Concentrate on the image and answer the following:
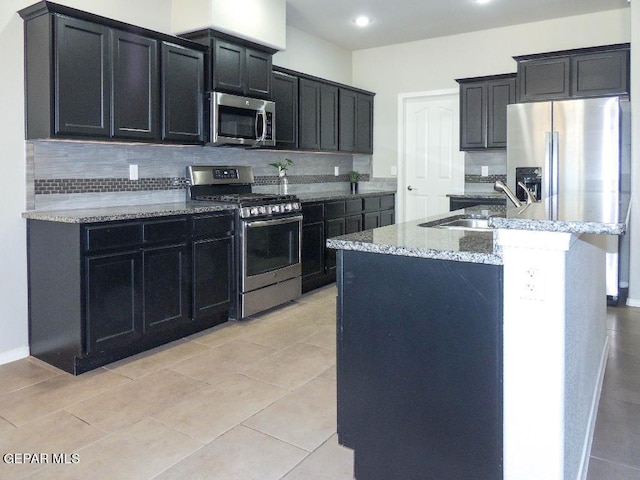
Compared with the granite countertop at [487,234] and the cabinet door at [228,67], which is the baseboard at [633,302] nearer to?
the granite countertop at [487,234]

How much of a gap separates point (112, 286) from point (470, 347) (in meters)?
2.26

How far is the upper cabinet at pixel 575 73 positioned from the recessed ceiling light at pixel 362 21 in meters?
1.54

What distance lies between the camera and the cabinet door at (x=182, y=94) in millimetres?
3812

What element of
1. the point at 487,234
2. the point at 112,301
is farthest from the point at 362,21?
the point at 487,234

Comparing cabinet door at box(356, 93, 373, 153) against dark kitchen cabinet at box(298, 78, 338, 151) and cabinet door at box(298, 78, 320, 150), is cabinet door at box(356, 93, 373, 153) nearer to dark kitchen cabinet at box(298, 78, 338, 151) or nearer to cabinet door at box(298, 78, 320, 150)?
dark kitchen cabinet at box(298, 78, 338, 151)

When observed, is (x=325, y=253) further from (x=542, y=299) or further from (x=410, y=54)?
(x=542, y=299)

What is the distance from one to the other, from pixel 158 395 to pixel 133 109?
6.26 ft

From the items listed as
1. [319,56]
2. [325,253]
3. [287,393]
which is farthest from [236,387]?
[319,56]

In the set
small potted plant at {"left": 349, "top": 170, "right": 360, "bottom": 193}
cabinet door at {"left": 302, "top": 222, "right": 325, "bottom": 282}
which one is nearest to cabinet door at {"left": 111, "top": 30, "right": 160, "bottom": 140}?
cabinet door at {"left": 302, "top": 222, "right": 325, "bottom": 282}

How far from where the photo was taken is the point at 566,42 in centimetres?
542

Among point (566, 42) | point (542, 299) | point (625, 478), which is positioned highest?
point (566, 42)

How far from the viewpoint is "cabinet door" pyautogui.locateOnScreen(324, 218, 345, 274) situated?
5.32 metres

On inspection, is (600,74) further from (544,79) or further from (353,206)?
(353,206)

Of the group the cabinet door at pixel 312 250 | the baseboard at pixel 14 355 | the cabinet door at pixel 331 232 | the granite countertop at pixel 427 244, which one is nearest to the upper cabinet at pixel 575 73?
the cabinet door at pixel 331 232
